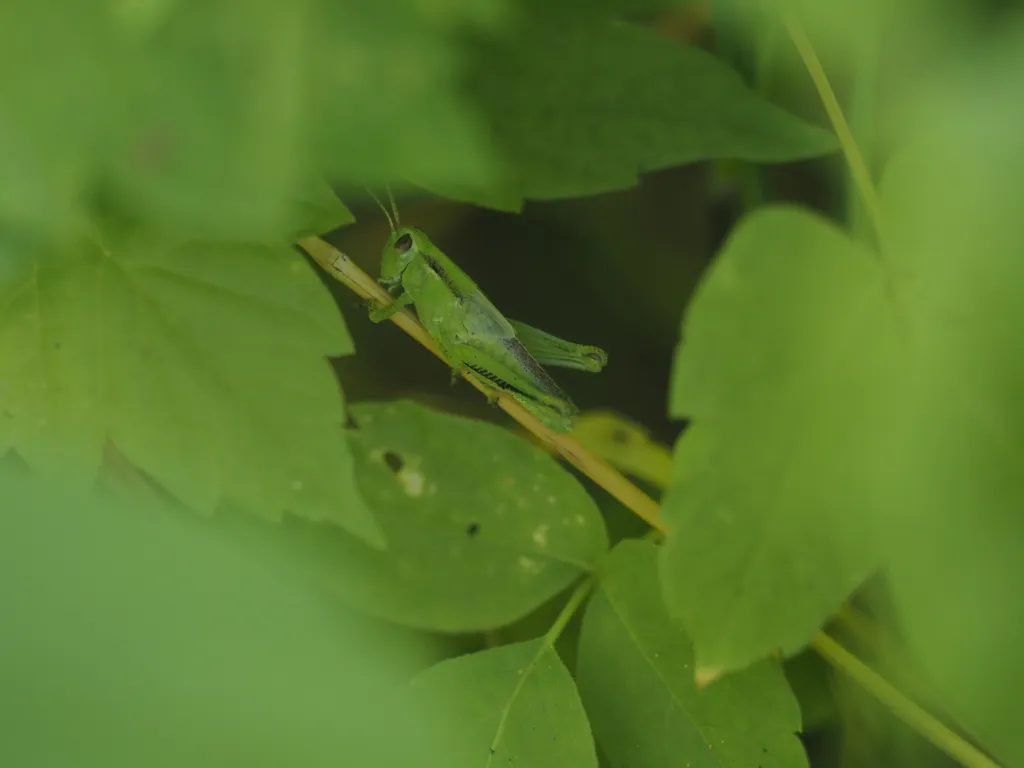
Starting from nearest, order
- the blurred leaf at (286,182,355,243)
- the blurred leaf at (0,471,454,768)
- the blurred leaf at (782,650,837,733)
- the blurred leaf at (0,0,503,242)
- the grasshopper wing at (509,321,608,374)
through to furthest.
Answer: the blurred leaf at (0,471,454,768) → the blurred leaf at (0,0,503,242) → the blurred leaf at (286,182,355,243) → the blurred leaf at (782,650,837,733) → the grasshopper wing at (509,321,608,374)

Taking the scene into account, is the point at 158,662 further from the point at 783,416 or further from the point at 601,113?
the point at 601,113

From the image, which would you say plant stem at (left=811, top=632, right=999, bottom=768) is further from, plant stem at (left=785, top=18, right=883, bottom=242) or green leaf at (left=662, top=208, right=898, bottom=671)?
plant stem at (left=785, top=18, right=883, bottom=242)

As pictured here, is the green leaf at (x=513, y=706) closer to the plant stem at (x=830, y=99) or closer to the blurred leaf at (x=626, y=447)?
the blurred leaf at (x=626, y=447)

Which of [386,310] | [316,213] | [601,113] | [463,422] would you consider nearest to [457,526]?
[463,422]

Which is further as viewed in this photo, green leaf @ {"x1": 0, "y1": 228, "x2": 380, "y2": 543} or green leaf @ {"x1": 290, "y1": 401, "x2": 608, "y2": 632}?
green leaf @ {"x1": 290, "y1": 401, "x2": 608, "y2": 632}

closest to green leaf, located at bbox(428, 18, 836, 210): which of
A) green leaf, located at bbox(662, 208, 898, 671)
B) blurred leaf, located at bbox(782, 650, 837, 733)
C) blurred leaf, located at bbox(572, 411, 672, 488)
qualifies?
green leaf, located at bbox(662, 208, 898, 671)

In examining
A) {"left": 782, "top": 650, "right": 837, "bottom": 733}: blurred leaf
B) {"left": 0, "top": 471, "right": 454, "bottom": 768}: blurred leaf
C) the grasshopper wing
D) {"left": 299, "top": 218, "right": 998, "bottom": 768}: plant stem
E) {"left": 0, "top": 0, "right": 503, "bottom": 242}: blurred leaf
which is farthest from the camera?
the grasshopper wing

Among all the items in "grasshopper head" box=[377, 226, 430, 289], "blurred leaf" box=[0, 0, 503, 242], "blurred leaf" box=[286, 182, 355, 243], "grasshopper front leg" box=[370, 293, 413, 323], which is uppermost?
"blurred leaf" box=[0, 0, 503, 242]
